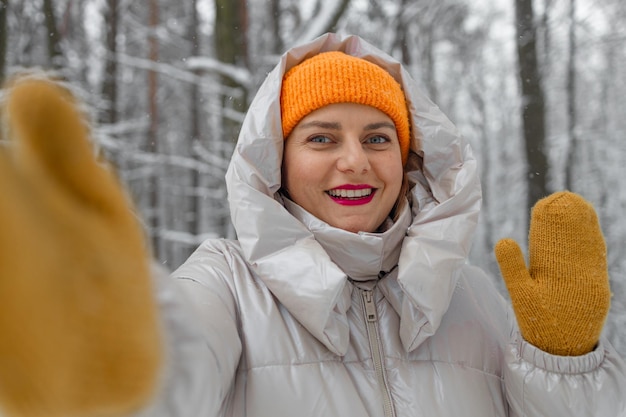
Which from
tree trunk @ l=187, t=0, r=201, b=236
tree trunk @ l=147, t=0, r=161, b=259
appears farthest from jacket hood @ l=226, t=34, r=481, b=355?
tree trunk @ l=147, t=0, r=161, b=259

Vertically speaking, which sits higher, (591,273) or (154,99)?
(154,99)

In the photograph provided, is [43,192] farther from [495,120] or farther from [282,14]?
[495,120]

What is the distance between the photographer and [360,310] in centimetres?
150

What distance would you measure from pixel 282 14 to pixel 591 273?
5.58 meters

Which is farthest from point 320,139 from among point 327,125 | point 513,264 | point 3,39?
point 3,39

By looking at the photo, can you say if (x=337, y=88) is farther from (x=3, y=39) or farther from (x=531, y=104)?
(x=3, y=39)

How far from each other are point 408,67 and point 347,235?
5219 millimetres

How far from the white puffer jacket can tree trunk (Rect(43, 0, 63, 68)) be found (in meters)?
6.24

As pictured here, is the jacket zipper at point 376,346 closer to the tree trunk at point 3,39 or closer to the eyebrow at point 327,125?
the eyebrow at point 327,125

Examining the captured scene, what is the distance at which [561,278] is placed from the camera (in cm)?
150

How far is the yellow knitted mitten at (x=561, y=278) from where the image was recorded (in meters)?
1.47

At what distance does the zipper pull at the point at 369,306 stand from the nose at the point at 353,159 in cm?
35

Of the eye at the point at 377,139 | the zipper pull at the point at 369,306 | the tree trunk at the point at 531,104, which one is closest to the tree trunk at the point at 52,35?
the tree trunk at the point at 531,104

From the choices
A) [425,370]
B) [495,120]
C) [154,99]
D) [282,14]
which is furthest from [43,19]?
[425,370]
